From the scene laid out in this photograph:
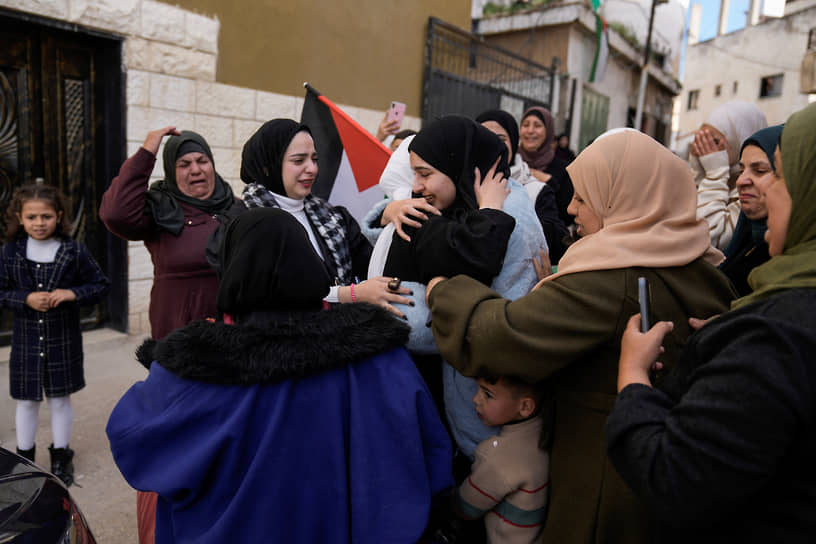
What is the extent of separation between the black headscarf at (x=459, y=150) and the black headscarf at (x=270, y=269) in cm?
57

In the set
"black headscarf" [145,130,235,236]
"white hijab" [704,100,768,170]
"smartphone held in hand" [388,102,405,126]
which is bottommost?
"black headscarf" [145,130,235,236]

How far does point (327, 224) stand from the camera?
8.71ft

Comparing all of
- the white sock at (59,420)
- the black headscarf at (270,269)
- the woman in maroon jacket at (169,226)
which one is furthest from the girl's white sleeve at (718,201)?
the white sock at (59,420)

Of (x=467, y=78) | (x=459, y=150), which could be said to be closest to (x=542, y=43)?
(x=467, y=78)

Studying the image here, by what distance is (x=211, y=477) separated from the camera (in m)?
1.46

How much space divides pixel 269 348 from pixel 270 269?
0.71ft

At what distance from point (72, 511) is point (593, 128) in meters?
14.7

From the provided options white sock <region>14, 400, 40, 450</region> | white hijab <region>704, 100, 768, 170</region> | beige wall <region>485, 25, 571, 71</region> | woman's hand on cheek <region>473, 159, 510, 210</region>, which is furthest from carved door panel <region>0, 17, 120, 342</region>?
beige wall <region>485, 25, 571, 71</region>

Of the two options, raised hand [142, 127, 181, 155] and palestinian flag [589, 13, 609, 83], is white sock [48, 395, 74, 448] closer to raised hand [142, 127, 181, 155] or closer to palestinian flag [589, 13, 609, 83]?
raised hand [142, 127, 181, 155]

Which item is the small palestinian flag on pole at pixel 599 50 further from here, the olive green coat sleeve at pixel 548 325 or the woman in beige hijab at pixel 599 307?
the olive green coat sleeve at pixel 548 325

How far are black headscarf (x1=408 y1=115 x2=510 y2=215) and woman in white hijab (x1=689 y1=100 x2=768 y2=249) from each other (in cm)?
157

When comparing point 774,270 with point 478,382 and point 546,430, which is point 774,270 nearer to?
point 546,430

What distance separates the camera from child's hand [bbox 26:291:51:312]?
302 cm

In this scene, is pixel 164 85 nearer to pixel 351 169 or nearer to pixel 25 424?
pixel 351 169
